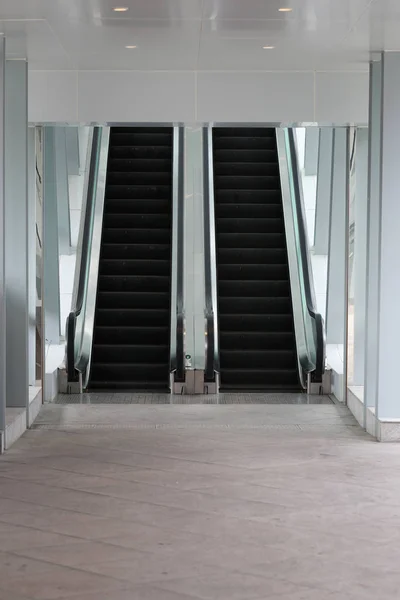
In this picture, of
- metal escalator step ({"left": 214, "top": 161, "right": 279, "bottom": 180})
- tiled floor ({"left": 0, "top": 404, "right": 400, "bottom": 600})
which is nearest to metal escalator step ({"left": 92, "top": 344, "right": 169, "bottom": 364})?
tiled floor ({"left": 0, "top": 404, "right": 400, "bottom": 600})

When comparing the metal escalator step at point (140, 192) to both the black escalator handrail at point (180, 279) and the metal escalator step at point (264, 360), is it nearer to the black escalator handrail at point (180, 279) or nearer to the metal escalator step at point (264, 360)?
the black escalator handrail at point (180, 279)

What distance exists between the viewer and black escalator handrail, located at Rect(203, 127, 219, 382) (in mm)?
9258

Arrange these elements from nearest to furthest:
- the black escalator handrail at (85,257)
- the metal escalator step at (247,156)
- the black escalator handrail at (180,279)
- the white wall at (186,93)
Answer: the white wall at (186,93)
the black escalator handrail at (180,279)
the black escalator handrail at (85,257)
the metal escalator step at (247,156)

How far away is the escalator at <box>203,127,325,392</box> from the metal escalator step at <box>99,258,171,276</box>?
653 mm

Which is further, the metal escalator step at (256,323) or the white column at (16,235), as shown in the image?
the metal escalator step at (256,323)

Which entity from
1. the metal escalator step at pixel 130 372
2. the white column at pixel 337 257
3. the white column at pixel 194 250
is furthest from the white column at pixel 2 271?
the white column at pixel 337 257

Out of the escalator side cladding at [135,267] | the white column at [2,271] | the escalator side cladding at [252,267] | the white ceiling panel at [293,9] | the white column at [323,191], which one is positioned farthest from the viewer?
the white column at [323,191]

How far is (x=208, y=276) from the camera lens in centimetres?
998

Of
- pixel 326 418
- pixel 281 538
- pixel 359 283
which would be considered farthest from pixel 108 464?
pixel 359 283

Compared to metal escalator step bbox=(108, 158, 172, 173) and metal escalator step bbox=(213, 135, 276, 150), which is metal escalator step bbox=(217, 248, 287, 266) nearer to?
metal escalator step bbox=(108, 158, 172, 173)

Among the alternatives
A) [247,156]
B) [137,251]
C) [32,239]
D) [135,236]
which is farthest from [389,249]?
[247,156]

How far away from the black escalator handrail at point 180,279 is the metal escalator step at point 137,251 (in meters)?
0.98

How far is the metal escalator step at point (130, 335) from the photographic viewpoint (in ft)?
34.3

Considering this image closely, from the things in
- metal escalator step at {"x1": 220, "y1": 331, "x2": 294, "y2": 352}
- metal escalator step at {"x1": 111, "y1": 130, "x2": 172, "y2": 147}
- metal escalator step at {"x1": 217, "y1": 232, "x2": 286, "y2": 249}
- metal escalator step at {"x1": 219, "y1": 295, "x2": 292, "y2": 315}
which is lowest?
metal escalator step at {"x1": 220, "y1": 331, "x2": 294, "y2": 352}
